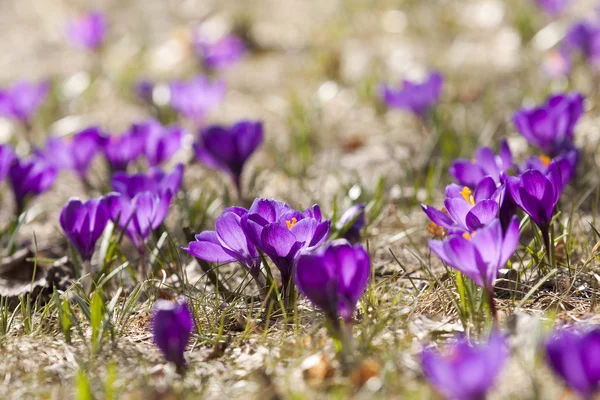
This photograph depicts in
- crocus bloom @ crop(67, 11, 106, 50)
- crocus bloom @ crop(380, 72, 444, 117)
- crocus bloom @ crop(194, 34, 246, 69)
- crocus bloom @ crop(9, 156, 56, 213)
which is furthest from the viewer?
crocus bloom @ crop(67, 11, 106, 50)

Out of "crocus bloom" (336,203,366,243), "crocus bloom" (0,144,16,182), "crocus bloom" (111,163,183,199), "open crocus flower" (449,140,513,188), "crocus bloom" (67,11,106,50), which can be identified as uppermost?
"crocus bloom" (67,11,106,50)

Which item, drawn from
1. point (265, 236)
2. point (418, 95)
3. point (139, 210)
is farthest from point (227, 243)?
point (418, 95)

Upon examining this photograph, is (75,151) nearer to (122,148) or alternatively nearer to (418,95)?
(122,148)

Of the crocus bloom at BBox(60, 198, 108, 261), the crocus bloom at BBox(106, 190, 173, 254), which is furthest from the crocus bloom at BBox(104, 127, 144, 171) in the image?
the crocus bloom at BBox(60, 198, 108, 261)

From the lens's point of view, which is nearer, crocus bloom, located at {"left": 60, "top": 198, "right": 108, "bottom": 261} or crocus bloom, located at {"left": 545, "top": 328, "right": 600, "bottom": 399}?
crocus bloom, located at {"left": 545, "top": 328, "right": 600, "bottom": 399}

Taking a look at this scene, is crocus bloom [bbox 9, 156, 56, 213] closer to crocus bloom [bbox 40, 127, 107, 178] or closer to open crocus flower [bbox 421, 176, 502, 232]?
crocus bloom [bbox 40, 127, 107, 178]

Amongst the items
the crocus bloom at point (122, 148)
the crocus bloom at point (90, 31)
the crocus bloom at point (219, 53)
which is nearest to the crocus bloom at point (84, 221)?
the crocus bloom at point (122, 148)

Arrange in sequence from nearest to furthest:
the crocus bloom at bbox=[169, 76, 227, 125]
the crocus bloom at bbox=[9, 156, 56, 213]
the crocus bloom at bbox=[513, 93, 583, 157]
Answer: the crocus bloom at bbox=[513, 93, 583, 157] < the crocus bloom at bbox=[9, 156, 56, 213] < the crocus bloom at bbox=[169, 76, 227, 125]

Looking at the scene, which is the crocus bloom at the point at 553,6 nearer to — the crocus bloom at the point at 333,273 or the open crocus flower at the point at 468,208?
the open crocus flower at the point at 468,208
